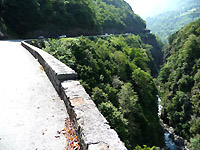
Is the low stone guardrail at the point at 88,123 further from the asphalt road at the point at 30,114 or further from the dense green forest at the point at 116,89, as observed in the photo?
the dense green forest at the point at 116,89

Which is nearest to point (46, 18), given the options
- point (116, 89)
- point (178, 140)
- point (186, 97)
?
point (116, 89)

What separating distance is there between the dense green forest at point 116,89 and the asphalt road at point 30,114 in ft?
15.8

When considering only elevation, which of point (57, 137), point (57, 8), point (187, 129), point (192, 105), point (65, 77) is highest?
point (57, 8)

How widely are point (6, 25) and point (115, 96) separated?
941 inches

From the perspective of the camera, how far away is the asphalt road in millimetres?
4203

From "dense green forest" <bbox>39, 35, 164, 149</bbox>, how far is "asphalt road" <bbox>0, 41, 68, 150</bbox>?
15.8ft

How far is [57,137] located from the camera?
443cm

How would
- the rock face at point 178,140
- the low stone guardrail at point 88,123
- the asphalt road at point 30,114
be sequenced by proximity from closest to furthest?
the low stone guardrail at point 88,123 → the asphalt road at point 30,114 → the rock face at point 178,140

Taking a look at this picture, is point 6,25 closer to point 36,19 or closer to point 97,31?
point 36,19

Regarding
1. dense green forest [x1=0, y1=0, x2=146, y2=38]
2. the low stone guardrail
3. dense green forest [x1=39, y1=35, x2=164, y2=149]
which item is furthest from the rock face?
the low stone guardrail

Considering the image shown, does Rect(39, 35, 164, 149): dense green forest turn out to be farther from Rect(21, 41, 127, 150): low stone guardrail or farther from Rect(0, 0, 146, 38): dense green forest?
Rect(0, 0, 146, 38): dense green forest

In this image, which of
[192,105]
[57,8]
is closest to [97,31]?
[57,8]

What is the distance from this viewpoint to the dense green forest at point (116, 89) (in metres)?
14.4

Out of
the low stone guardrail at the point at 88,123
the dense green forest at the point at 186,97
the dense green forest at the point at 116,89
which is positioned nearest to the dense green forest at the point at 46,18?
the dense green forest at the point at 116,89
